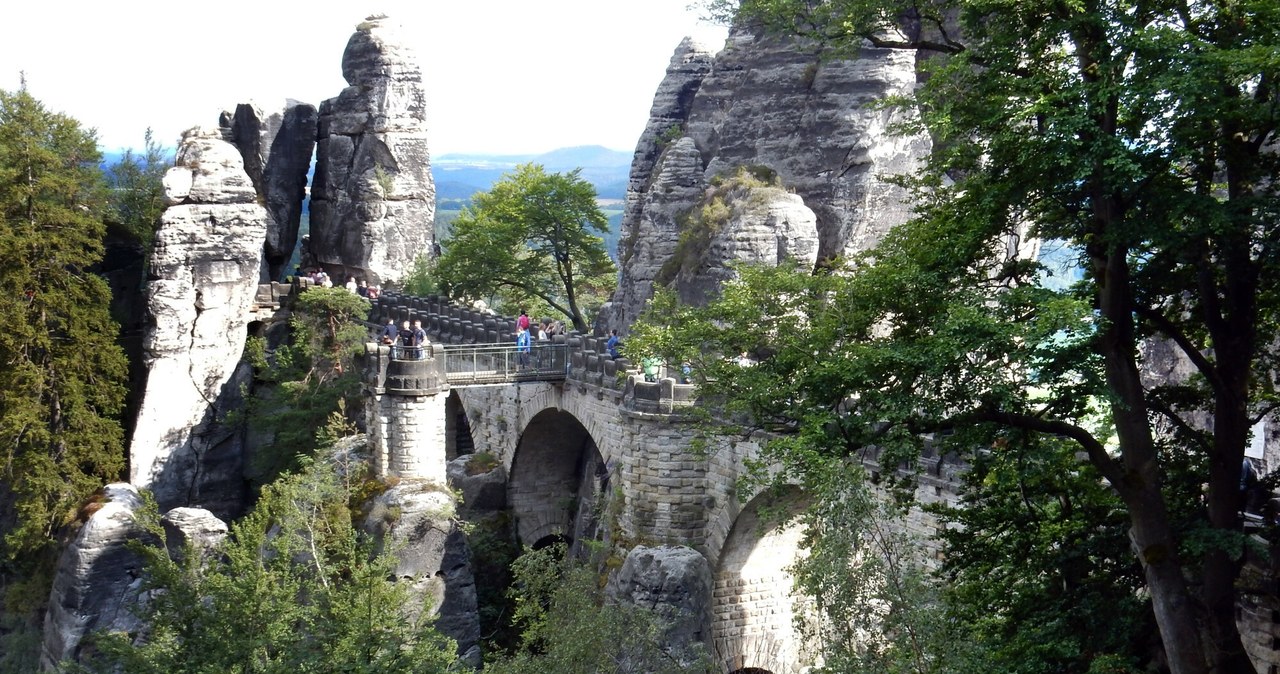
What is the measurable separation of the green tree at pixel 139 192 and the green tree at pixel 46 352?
2759mm

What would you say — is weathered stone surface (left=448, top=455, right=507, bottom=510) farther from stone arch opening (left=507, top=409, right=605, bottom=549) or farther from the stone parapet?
the stone parapet

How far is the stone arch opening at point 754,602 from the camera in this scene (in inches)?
952

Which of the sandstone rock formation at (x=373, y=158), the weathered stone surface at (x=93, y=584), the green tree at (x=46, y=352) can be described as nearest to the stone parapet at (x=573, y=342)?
the sandstone rock formation at (x=373, y=158)

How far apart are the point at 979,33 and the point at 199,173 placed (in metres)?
29.5

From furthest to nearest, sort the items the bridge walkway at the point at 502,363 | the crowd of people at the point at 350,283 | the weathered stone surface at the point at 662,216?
the crowd of people at the point at 350,283 → the weathered stone surface at the point at 662,216 → the bridge walkway at the point at 502,363

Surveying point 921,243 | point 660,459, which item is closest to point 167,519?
point 660,459

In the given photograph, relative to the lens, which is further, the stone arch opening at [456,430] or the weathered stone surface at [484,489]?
the stone arch opening at [456,430]

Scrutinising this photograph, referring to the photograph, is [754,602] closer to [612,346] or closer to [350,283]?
[612,346]

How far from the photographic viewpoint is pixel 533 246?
4634 centimetres

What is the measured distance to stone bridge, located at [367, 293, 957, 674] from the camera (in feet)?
79.3

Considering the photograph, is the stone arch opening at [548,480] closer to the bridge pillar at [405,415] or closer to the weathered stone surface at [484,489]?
the weathered stone surface at [484,489]

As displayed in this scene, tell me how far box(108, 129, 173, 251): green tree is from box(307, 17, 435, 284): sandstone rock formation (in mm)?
5481

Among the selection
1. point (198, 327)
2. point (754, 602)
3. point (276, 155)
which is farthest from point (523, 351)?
point (276, 155)

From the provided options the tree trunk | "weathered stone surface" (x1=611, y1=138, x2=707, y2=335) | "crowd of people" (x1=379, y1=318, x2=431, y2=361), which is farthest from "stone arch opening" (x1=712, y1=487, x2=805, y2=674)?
the tree trunk
